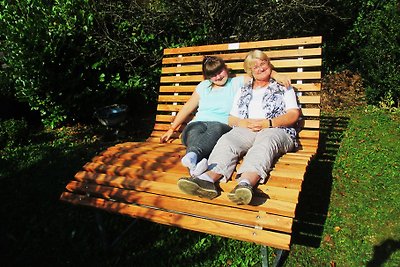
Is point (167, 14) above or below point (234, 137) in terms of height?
above

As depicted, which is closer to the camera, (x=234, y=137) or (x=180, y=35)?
(x=234, y=137)

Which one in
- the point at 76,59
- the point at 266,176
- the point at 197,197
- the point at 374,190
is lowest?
the point at 374,190

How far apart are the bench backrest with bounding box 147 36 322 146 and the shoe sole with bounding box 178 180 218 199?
1599 millimetres

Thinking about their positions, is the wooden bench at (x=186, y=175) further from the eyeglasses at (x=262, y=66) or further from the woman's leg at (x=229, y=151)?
the eyeglasses at (x=262, y=66)

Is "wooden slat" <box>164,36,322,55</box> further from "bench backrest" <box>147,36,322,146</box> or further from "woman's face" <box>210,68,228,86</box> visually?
"woman's face" <box>210,68,228,86</box>

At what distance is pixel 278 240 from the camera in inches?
96.4

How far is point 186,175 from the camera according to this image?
3.31 meters

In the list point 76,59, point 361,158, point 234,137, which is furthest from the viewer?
point 76,59

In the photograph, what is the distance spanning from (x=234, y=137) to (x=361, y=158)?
2.35m

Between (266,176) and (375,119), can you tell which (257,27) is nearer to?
(375,119)

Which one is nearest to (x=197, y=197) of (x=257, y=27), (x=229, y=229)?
(x=229, y=229)

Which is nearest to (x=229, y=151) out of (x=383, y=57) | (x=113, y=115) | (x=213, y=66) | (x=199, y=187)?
(x=199, y=187)

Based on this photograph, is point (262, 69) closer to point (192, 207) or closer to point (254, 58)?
point (254, 58)

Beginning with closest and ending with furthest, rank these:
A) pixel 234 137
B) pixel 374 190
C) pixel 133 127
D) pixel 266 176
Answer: pixel 266 176 < pixel 234 137 < pixel 374 190 < pixel 133 127
